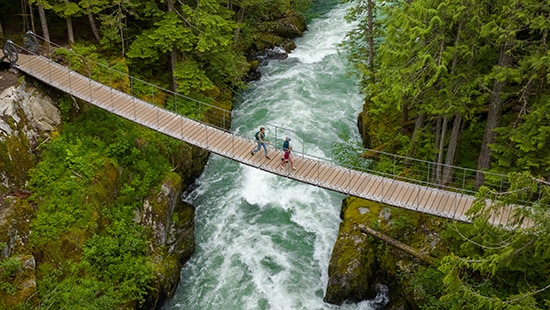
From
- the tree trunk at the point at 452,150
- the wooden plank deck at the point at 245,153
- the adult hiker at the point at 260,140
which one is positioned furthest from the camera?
the adult hiker at the point at 260,140

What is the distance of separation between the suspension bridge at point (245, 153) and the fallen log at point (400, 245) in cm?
168

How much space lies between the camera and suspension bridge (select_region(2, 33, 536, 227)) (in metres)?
14.8

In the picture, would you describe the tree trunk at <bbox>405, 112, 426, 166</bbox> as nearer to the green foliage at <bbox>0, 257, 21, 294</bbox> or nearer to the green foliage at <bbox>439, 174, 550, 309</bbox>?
the green foliage at <bbox>439, 174, 550, 309</bbox>

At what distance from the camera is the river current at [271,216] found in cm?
1672

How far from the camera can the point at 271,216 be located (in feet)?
65.1

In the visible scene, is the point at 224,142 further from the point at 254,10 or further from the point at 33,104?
the point at 254,10

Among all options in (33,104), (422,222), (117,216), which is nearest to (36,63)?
(33,104)

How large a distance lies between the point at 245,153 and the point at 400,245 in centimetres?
546

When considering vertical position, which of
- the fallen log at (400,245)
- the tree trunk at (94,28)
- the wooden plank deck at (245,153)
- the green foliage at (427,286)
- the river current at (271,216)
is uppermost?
the tree trunk at (94,28)

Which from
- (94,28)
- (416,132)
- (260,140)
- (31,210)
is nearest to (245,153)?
(260,140)

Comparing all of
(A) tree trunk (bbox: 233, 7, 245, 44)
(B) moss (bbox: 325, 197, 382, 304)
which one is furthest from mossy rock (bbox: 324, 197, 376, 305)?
(A) tree trunk (bbox: 233, 7, 245, 44)

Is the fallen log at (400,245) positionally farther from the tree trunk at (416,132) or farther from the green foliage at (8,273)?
the green foliage at (8,273)

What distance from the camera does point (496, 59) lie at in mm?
14898

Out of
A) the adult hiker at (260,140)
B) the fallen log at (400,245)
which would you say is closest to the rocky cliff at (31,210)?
the adult hiker at (260,140)
